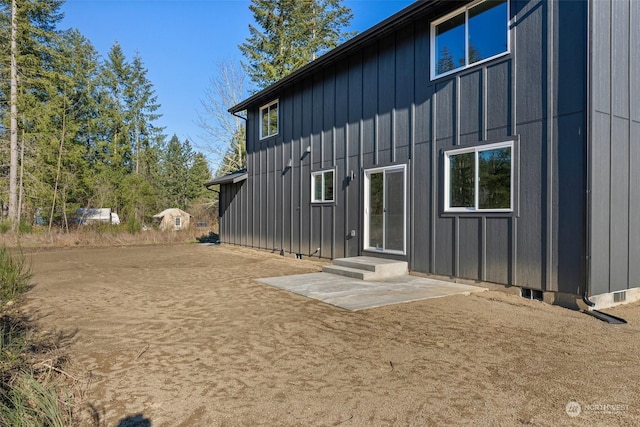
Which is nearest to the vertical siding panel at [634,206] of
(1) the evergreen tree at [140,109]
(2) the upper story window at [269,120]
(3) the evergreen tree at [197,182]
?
(2) the upper story window at [269,120]

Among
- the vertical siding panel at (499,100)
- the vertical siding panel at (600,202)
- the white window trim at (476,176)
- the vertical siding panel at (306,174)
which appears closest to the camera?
the vertical siding panel at (600,202)

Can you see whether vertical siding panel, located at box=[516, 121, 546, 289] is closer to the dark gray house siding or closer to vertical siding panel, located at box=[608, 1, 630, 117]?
the dark gray house siding

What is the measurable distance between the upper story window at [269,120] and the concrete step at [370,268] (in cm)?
665

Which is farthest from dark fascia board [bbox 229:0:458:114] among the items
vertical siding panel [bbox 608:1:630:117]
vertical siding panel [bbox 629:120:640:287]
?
vertical siding panel [bbox 629:120:640:287]

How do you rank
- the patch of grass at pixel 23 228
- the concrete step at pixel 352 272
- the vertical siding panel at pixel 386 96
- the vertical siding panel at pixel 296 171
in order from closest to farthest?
the concrete step at pixel 352 272 → the vertical siding panel at pixel 386 96 → the vertical siding panel at pixel 296 171 → the patch of grass at pixel 23 228

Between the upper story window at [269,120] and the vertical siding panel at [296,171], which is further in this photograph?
the upper story window at [269,120]

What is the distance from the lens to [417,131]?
7.87 m

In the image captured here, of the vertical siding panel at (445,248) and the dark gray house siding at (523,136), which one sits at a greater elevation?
the dark gray house siding at (523,136)

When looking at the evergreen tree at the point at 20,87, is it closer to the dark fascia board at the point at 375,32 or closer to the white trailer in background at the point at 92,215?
the white trailer in background at the point at 92,215

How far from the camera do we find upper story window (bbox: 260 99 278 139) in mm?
13617

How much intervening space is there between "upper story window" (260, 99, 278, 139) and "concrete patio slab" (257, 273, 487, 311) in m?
7.21

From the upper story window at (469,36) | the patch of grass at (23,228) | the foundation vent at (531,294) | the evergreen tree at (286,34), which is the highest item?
the evergreen tree at (286,34)

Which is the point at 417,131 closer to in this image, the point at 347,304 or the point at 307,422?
the point at 347,304

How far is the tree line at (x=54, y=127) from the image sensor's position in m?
20.9
